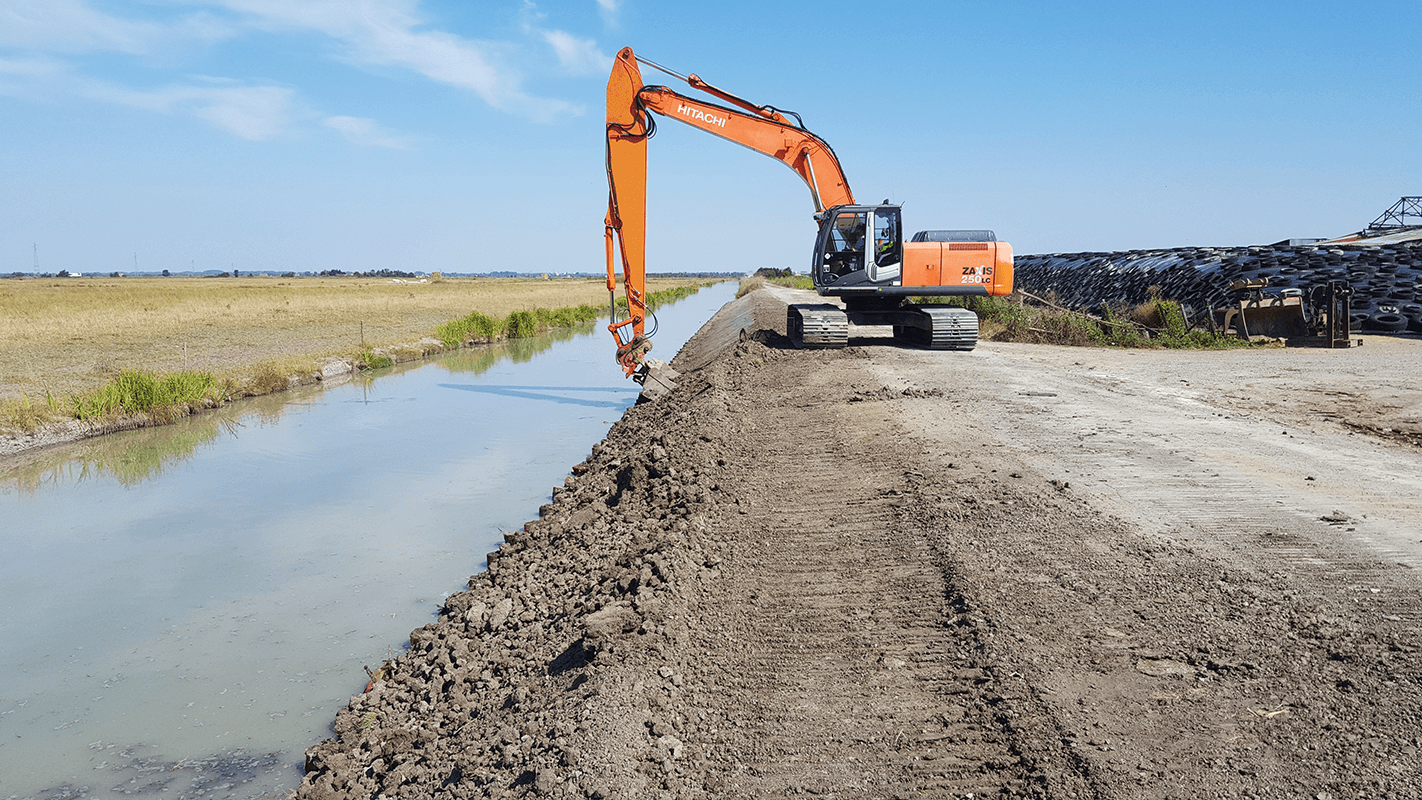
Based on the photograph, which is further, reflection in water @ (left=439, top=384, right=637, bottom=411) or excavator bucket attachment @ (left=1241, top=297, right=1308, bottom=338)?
reflection in water @ (left=439, top=384, right=637, bottom=411)

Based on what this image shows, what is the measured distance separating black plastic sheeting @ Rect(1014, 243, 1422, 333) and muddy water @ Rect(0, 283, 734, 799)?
16.7m

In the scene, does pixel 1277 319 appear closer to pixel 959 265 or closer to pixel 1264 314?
pixel 1264 314

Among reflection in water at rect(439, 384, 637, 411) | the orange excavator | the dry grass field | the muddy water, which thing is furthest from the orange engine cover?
the dry grass field

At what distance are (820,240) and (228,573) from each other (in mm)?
11252

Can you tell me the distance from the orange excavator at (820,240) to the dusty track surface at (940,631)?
5871 millimetres

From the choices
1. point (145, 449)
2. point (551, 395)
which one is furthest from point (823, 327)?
point (145, 449)

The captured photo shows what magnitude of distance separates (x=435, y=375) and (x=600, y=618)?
65.8ft

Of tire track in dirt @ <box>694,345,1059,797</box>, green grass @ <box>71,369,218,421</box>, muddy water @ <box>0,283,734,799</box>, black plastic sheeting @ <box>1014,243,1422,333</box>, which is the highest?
black plastic sheeting @ <box>1014,243,1422,333</box>

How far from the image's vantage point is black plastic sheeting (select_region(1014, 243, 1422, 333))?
66.6ft

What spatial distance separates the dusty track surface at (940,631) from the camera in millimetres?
3650

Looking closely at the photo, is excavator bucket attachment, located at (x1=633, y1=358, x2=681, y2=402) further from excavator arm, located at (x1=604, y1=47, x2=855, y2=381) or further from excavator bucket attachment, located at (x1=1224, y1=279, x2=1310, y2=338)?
excavator bucket attachment, located at (x1=1224, y1=279, x2=1310, y2=338)

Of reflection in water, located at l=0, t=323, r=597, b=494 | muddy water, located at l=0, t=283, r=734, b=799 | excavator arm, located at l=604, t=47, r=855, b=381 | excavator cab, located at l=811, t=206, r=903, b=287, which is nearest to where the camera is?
muddy water, located at l=0, t=283, r=734, b=799

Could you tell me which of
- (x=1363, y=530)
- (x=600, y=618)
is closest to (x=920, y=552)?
(x=600, y=618)

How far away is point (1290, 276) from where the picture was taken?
71.6 ft
